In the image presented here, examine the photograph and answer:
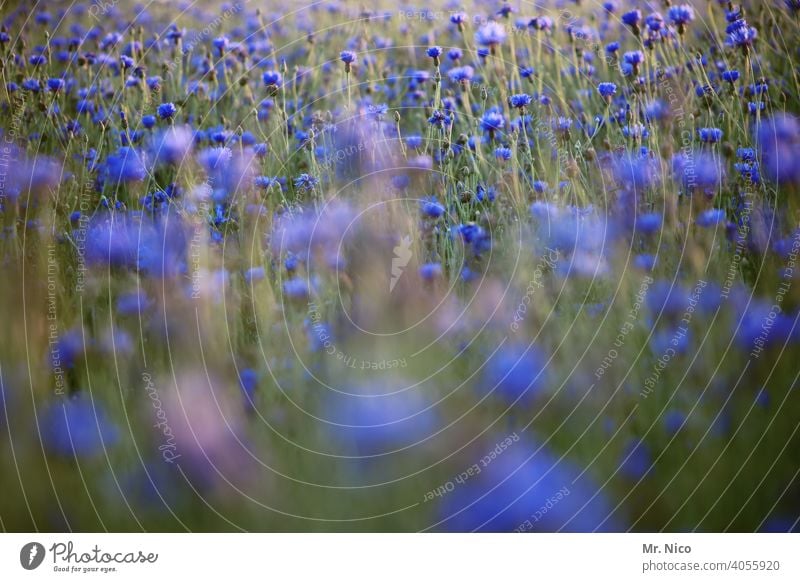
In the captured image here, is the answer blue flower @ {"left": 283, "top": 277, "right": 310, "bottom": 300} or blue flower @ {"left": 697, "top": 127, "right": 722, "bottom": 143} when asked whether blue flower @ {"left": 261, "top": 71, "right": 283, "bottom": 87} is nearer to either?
blue flower @ {"left": 283, "top": 277, "right": 310, "bottom": 300}

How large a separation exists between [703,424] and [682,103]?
0.59 metres

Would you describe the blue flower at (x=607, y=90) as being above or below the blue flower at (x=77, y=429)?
above

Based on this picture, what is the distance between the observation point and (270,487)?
1.42 meters

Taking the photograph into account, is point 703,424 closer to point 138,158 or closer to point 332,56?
point 332,56

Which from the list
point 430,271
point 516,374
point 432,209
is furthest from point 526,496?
point 432,209

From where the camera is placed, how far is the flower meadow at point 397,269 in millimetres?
1431

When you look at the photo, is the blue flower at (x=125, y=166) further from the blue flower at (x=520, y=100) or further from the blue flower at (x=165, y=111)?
the blue flower at (x=520, y=100)

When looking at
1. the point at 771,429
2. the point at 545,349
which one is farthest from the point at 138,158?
the point at 771,429
